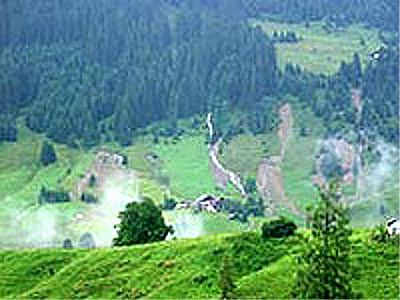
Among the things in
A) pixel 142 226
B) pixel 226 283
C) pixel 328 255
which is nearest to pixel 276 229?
pixel 226 283

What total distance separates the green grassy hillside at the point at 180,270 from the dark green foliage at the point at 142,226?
8.87 metres

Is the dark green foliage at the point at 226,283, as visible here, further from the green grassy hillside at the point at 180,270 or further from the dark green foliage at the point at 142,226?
the dark green foliage at the point at 142,226

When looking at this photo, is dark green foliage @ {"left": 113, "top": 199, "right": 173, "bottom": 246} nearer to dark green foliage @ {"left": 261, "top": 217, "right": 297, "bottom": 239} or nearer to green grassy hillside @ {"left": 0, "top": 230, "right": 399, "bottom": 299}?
green grassy hillside @ {"left": 0, "top": 230, "right": 399, "bottom": 299}

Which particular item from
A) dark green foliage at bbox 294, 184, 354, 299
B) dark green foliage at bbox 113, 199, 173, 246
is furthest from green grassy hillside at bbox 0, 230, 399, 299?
dark green foliage at bbox 294, 184, 354, 299

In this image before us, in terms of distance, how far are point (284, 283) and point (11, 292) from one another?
39960 millimetres

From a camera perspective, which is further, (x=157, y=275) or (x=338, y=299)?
(x=157, y=275)

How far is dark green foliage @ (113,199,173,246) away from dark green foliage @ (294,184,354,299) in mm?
58253

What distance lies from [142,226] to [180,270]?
94.3 ft

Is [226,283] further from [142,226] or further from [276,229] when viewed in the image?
[142,226]

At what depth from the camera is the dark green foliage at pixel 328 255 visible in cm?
6488

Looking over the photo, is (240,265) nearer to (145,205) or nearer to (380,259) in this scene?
(380,259)

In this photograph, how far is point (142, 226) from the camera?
124 meters

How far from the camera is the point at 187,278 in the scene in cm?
9212

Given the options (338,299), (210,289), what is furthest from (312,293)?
(210,289)
